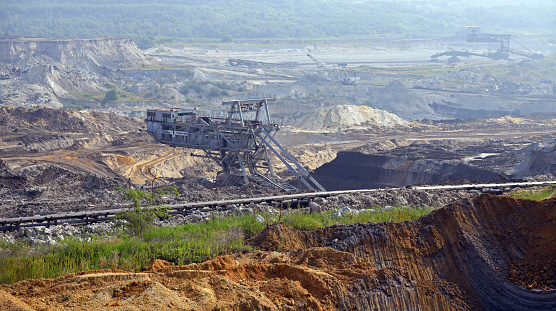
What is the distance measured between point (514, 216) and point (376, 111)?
51.4 metres

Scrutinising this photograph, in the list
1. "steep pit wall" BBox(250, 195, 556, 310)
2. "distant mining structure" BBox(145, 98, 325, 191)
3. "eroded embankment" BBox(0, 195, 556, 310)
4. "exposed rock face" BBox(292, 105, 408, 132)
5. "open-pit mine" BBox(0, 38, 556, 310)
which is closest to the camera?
"eroded embankment" BBox(0, 195, 556, 310)

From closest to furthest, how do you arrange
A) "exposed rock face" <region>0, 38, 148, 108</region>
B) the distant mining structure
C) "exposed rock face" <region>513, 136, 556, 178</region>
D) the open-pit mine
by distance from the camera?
the open-pit mine, the distant mining structure, "exposed rock face" <region>513, 136, 556, 178</region>, "exposed rock face" <region>0, 38, 148, 108</region>

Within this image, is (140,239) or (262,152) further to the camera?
(262,152)

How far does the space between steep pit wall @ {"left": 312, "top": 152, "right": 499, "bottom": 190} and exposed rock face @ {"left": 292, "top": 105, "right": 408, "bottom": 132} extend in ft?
60.4

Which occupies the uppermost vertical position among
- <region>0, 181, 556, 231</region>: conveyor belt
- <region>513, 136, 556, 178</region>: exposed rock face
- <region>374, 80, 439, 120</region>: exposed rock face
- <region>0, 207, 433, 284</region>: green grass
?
<region>0, 207, 433, 284</region>: green grass

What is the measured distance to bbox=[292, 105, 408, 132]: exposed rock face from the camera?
59.4 meters

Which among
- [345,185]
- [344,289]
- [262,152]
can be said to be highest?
[344,289]

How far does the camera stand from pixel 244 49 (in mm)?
154625

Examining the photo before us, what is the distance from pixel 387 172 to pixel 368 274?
28347mm

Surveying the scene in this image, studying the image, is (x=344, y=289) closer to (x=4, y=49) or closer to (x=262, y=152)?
(x=262, y=152)

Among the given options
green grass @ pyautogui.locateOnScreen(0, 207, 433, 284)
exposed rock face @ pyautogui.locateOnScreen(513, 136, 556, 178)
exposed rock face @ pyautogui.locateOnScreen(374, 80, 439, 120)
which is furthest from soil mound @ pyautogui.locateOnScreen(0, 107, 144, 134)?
green grass @ pyautogui.locateOnScreen(0, 207, 433, 284)

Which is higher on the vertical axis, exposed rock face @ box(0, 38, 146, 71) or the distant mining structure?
exposed rock face @ box(0, 38, 146, 71)

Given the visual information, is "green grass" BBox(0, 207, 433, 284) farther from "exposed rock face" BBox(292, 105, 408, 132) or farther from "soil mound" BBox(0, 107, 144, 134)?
"exposed rock face" BBox(292, 105, 408, 132)

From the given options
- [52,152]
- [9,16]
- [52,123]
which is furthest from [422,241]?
[9,16]
